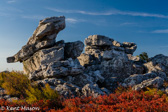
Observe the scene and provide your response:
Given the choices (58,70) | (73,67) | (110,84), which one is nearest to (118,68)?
(110,84)

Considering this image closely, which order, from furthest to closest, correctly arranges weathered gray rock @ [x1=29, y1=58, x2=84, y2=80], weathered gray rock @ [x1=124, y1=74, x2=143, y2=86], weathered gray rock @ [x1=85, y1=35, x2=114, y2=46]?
weathered gray rock @ [x1=85, y1=35, x2=114, y2=46] → weathered gray rock @ [x1=124, y1=74, x2=143, y2=86] → weathered gray rock @ [x1=29, y1=58, x2=84, y2=80]

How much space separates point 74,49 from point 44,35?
459 centimetres

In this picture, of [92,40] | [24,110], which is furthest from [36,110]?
[92,40]

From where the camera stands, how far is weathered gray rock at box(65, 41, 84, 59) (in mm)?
22100

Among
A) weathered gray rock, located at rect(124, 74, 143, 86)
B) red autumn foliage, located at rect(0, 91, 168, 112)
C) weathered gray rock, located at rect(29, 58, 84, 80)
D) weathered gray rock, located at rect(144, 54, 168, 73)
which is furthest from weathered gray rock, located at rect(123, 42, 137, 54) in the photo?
red autumn foliage, located at rect(0, 91, 168, 112)

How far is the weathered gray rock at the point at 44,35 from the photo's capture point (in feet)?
73.2

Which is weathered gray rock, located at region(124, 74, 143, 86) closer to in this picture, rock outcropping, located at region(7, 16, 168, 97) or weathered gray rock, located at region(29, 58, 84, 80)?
rock outcropping, located at region(7, 16, 168, 97)

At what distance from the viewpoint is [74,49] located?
22.3 meters

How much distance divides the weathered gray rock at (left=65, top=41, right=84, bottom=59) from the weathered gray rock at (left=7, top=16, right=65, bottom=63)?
257 cm

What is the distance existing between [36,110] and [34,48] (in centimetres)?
1508

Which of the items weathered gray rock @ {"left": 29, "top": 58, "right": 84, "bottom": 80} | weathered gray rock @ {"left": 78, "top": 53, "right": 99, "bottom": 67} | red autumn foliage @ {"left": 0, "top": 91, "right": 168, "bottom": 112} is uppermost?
weathered gray rock @ {"left": 78, "top": 53, "right": 99, "bottom": 67}

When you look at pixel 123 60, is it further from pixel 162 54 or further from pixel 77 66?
pixel 162 54

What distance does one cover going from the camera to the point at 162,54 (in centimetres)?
2905

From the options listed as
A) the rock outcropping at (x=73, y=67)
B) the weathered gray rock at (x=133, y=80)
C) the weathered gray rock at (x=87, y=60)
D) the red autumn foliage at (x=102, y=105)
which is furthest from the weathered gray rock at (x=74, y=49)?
the red autumn foliage at (x=102, y=105)
